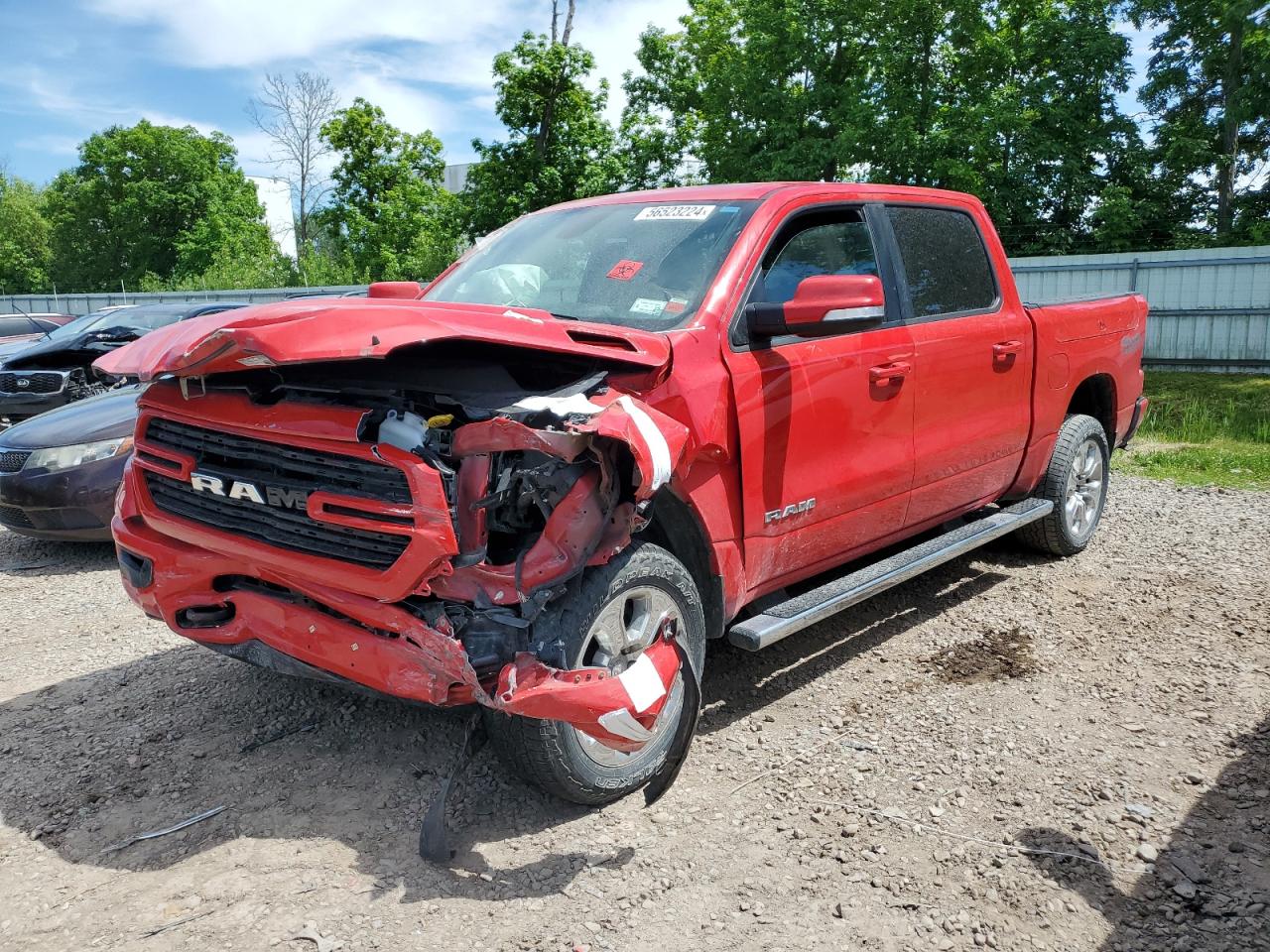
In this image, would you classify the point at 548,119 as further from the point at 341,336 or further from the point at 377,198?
the point at 341,336

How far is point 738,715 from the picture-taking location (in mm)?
3971

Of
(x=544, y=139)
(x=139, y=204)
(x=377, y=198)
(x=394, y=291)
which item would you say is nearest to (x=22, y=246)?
(x=139, y=204)

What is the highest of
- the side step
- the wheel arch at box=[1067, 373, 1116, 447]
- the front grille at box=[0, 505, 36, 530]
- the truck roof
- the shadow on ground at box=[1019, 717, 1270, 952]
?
the truck roof

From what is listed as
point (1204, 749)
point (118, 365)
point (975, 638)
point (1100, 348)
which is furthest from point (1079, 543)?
point (118, 365)

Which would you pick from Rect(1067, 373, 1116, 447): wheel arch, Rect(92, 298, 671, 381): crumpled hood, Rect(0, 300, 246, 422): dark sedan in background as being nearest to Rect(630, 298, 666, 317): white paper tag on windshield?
Rect(92, 298, 671, 381): crumpled hood

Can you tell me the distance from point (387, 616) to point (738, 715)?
1733 mm

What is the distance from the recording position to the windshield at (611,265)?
3650mm

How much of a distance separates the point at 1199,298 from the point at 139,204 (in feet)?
176

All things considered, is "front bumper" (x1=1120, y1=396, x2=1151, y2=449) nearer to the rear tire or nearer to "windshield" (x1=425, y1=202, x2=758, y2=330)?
the rear tire

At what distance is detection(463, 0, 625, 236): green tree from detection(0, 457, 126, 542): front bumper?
1662 centimetres

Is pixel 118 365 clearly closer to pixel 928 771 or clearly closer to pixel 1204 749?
pixel 928 771

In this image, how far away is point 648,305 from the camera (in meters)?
3.62

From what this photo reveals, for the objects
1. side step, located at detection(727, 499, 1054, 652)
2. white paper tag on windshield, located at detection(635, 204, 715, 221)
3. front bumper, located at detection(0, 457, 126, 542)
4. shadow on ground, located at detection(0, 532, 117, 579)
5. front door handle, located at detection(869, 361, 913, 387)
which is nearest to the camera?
side step, located at detection(727, 499, 1054, 652)

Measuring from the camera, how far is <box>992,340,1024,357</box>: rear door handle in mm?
4863
